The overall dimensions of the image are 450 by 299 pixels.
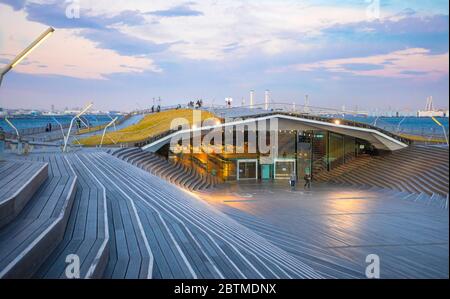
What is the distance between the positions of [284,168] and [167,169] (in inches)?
415

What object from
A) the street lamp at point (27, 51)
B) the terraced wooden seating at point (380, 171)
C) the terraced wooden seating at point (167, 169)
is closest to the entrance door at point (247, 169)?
the terraced wooden seating at point (167, 169)

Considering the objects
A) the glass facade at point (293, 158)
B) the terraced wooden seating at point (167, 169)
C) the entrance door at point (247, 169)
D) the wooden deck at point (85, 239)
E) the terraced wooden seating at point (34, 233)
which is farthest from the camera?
the entrance door at point (247, 169)

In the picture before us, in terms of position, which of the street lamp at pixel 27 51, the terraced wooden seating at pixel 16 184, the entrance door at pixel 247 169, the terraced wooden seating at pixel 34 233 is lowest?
the entrance door at pixel 247 169

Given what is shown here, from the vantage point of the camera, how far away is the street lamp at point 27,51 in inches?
224

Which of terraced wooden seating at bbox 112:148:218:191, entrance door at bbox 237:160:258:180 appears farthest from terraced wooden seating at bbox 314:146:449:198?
terraced wooden seating at bbox 112:148:218:191

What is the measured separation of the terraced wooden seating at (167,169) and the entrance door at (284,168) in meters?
5.49

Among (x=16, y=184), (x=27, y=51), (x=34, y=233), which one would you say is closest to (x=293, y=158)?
(x=27, y=51)

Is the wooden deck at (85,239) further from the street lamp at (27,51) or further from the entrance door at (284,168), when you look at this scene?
the entrance door at (284,168)

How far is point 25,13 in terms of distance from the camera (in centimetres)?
446

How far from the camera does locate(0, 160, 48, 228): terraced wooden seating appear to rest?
466cm

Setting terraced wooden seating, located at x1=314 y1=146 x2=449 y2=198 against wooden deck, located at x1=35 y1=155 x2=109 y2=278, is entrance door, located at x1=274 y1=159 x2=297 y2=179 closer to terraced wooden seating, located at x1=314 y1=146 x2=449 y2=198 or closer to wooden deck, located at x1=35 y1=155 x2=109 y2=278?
terraced wooden seating, located at x1=314 y1=146 x2=449 y2=198

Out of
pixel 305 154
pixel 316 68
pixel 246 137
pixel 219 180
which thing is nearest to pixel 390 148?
pixel 305 154

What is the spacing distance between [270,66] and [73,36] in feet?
10.4

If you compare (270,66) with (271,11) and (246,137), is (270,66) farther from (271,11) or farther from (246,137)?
(246,137)
